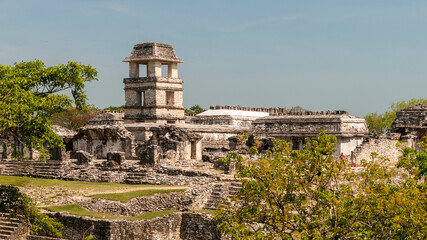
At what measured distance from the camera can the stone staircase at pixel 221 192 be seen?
953 inches

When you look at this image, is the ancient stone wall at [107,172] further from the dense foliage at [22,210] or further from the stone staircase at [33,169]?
the dense foliage at [22,210]

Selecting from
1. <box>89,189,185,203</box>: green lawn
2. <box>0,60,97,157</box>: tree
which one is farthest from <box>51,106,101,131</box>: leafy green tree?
<box>0,60,97,157</box>: tree

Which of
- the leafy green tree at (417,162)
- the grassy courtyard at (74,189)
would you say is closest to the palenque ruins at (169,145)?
the grassy courtyard at (74,189)

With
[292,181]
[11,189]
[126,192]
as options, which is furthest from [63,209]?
[292,181]

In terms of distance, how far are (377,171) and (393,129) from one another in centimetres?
2122

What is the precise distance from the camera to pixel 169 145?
32188 mm

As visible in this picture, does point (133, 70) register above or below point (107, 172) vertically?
above

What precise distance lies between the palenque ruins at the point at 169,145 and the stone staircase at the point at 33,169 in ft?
0.16

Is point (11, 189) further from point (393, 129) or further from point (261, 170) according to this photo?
point (393, 129)

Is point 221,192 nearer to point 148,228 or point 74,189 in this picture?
point 148,228

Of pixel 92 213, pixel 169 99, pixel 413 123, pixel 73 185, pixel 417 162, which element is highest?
pixel 169 99

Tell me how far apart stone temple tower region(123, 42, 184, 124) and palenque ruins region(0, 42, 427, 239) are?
0.06m

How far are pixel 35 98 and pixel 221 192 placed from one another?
9485mm

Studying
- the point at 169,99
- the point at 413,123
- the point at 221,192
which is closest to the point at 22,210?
the point at 221,192
